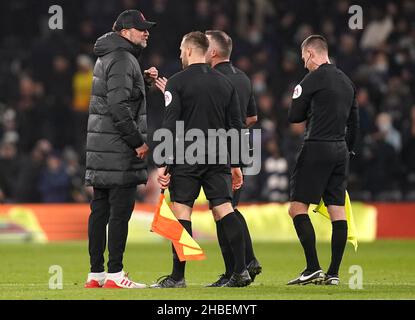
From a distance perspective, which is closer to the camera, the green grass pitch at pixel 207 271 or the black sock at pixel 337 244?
the green grass pitch at pixel 207 271

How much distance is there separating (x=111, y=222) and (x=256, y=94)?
40.2 ft

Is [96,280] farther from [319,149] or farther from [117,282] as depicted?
[319,149]

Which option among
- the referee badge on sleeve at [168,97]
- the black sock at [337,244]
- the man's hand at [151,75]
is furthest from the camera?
the black sock at [337,244]

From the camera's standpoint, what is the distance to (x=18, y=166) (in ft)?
72.5

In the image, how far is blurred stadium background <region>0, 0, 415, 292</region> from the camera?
2094 centimetres

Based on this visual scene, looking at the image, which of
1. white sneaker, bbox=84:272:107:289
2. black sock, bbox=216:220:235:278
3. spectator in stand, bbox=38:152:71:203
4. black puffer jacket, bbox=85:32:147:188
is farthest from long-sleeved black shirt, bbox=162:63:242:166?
spectator in stand, bbox=38:152:71:203

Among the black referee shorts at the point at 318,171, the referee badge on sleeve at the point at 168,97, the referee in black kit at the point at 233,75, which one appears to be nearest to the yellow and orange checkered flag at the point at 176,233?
the referee badge on sleeve at the point at 168,97

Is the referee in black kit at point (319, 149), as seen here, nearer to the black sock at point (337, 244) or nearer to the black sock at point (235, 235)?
the black sock at point (337, 244)

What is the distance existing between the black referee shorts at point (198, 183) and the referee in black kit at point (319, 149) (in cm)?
99

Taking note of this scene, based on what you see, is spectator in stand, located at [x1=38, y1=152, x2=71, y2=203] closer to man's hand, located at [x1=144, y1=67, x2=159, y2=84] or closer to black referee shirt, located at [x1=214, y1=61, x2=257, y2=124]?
black referee shirt, located at [x1=214, y1=61, x2=257, y2=124]

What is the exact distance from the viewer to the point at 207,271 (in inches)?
550

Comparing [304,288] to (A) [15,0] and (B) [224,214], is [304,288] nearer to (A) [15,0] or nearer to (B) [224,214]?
(B) [224,214]

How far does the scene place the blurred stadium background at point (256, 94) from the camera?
20938 millimetres

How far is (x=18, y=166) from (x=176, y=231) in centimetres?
1154
